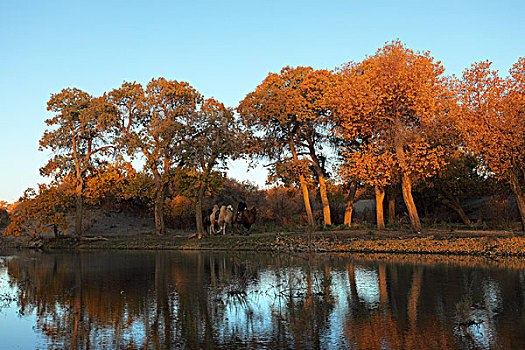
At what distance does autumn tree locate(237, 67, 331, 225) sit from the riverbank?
716 cm

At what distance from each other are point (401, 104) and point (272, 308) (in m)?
20.2

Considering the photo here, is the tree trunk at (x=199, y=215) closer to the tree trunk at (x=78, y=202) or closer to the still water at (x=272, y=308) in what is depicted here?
the tree trunk at (x=78, y=202)

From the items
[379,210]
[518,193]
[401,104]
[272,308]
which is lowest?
[272,308]

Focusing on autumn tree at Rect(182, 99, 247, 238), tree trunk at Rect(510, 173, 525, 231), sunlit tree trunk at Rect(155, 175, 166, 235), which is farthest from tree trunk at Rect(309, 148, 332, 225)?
tree trunk at Rect(510, 173, 525, 231)

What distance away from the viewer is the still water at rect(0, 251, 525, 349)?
315 inches

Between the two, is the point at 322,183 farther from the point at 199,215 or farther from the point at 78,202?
the point at 78,202

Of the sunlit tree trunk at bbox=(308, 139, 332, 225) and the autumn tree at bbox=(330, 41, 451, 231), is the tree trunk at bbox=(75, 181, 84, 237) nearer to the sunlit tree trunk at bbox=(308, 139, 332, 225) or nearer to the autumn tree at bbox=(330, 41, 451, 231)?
the sunlit tree trunk at bbox=(308, 139, 332, 225)

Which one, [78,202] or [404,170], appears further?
[78,202]

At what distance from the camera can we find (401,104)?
28.1 meters

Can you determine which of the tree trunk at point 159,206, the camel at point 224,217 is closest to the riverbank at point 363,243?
the tree trunk at point 159,206

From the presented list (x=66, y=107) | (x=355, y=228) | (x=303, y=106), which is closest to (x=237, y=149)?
(x=303, y=106)

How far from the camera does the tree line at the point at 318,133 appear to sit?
26.0 m

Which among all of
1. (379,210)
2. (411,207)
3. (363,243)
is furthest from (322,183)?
(363,243)

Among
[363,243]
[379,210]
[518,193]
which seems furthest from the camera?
[379,210]
